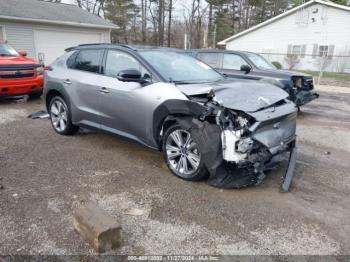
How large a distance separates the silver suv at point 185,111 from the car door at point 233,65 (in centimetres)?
363

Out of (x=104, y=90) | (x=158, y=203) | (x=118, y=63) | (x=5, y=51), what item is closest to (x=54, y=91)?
(x=104, y=90)

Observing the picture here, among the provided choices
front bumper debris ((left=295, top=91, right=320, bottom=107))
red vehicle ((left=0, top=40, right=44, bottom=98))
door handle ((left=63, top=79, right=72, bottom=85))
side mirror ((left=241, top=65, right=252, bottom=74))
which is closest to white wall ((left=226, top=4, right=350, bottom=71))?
front bumper debris ((left=295, top=91, right=320, bottom=107))

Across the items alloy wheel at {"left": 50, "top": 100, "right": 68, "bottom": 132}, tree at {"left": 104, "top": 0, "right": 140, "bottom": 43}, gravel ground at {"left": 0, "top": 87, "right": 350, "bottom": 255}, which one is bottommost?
gravel ground at {"left": 0, "top": 87, "right": 350, "bottom": 255}

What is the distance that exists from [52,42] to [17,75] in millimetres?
8726

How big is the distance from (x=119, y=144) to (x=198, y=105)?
2272 millimetres

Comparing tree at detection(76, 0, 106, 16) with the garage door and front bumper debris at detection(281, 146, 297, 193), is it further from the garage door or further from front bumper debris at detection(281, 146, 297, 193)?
front bumper debris at detection(281, 146, 297, 193)

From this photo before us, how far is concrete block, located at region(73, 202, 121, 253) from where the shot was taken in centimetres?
267

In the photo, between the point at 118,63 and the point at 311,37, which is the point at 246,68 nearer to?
the point at 118,63

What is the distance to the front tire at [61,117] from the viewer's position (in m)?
5.78

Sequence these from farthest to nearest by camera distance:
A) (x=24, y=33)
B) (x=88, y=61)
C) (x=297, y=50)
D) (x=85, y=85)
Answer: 1. (x=297, y=50)
2. (x=24, y=33)
3. (x=88, y=61)
4. (x=85, y=85)

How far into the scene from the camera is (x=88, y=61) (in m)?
5.37

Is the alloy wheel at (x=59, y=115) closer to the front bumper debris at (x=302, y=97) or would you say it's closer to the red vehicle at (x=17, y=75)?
the red vehicle at (x=17, y=75)

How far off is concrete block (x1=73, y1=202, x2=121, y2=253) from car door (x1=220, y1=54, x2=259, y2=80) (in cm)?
662

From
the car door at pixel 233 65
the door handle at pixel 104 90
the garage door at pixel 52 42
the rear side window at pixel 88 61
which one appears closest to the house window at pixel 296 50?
the garage door at pixel 52 42
